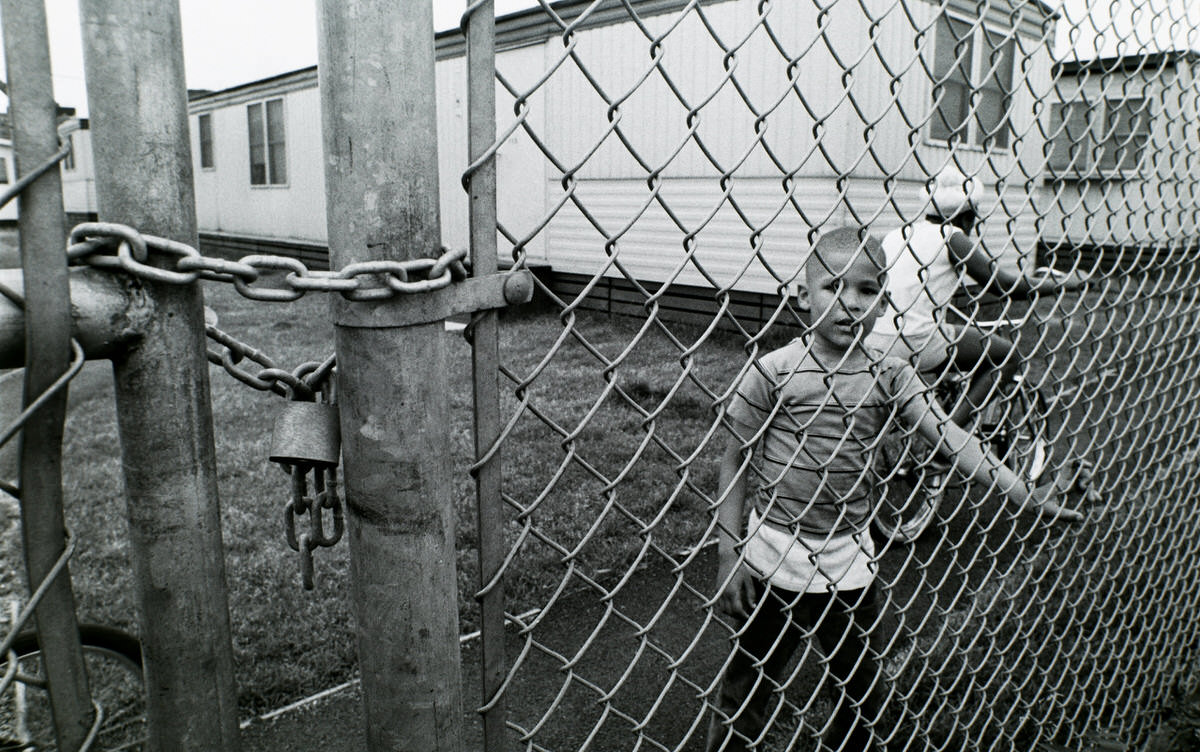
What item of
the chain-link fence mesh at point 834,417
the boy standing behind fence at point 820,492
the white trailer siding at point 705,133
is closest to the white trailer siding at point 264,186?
the white trailer siding at point 705,133

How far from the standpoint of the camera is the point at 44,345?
75cm

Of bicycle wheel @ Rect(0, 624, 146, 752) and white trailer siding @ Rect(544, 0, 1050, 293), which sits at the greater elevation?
white trailer siding @ Rect(544, 0, 1050, 293)

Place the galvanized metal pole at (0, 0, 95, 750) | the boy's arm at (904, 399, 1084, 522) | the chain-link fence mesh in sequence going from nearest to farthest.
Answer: the galvanized metal pole at (0, 0, 95, 750), the chain-link fence mesh, the boy's arm at (904, 399, 1084, 522)

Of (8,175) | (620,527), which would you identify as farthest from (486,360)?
(620,527)

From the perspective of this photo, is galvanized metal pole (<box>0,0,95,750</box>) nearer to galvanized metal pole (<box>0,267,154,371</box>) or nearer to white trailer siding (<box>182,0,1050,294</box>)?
galvanized metal pole (<box>0,267,154,371</box>)

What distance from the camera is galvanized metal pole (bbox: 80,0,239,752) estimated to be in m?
0.79

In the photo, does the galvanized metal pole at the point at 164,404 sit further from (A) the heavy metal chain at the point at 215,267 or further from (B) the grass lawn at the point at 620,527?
(B) the grass lawn at the point at 620,527

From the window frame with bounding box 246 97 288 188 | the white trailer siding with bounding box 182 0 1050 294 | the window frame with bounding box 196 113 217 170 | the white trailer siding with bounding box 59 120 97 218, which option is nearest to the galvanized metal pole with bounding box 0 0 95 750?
the white trailer siding with bounding box 182 0 1050 294

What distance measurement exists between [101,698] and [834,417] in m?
2.59

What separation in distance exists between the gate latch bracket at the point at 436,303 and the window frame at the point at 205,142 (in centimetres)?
2293

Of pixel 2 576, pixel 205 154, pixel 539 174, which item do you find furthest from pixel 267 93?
pixel 2 576

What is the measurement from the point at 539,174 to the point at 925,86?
5261mm

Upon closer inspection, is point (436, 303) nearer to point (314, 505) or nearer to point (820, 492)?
point (314, 505)

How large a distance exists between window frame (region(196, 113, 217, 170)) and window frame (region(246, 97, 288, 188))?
2706 mm
